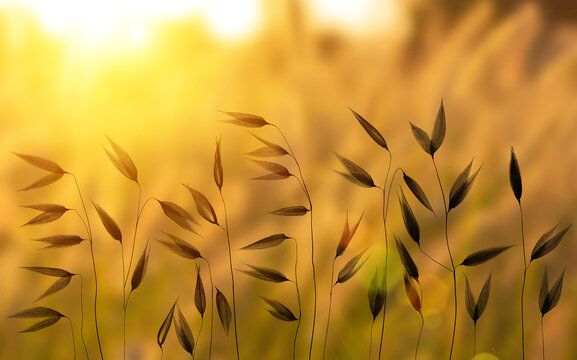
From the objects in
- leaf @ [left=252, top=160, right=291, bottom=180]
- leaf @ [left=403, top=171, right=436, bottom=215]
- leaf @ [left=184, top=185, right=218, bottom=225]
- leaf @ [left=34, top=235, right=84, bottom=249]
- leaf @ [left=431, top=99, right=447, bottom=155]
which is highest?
leaf @ [left=431, top=99, right=447, bottom=155]

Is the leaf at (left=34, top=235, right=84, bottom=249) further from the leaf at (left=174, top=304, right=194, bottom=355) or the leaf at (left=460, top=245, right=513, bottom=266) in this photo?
the leaf at (left=460, top=245, right=513, bottom=266)

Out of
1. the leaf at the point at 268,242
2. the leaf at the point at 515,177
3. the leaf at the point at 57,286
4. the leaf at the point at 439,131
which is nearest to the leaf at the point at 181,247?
the leaf at the point at 268,242

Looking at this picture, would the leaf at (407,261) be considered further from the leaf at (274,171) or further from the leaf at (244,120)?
the leaf at (244,120)

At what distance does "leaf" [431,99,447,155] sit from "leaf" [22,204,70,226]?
30.0 inches

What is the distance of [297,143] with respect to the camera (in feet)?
4.90

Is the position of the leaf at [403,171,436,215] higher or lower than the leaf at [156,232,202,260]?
higher

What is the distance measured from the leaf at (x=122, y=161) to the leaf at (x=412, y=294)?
23.6 inches

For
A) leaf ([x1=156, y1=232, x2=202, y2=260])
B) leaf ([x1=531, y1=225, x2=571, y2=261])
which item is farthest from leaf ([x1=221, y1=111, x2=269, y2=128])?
leaf ([x1=531, y1=225, x2=571, y2=261])

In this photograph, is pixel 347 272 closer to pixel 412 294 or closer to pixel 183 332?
pixel 412 294

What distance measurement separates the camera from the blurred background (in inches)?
57.6

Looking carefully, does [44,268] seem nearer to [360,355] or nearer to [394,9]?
[360,355]

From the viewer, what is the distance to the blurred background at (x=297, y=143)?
1464 millimetres

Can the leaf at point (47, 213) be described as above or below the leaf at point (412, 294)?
above

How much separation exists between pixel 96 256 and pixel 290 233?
398mm
